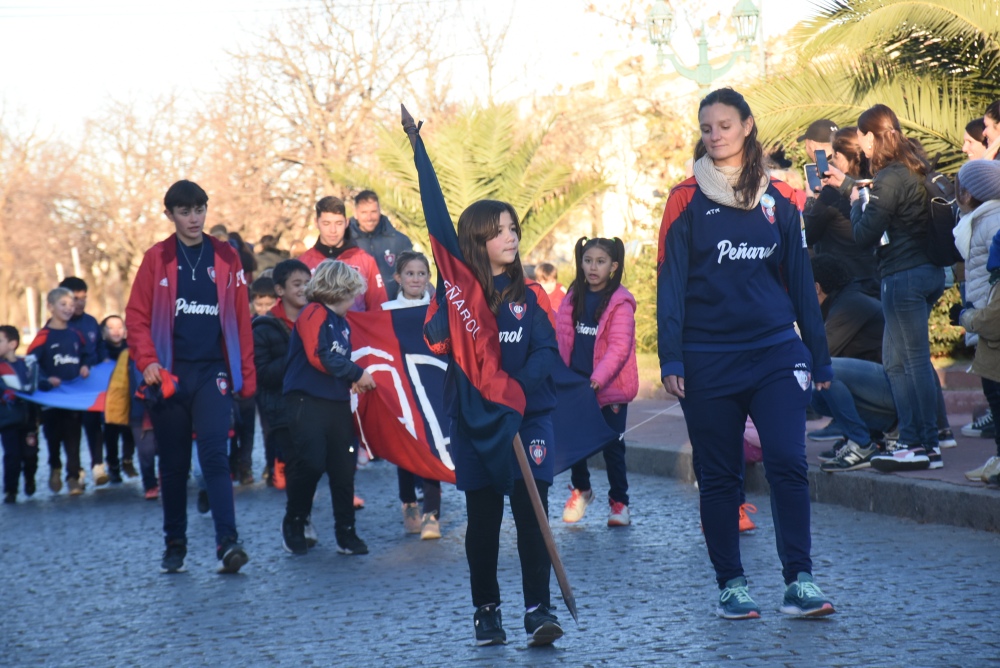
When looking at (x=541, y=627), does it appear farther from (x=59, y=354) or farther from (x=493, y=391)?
(x=59, y=354)

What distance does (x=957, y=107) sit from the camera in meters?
12.6

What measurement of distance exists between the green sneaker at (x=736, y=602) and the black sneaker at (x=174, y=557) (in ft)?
10.7

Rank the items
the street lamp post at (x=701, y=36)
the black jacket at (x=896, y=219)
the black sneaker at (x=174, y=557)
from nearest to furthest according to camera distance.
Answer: the black sneaker at (x=174, y=557) < the black jacket at (x=896, y=219) < the street lamp post at (x=701, y=36)

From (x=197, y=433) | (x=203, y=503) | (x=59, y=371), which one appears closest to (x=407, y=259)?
(x=197, y=433)

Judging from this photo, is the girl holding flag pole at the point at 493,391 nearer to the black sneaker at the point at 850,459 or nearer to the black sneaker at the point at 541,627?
the black sneaker at the point at 541,627

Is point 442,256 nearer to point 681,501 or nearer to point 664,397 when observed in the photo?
point 681,501

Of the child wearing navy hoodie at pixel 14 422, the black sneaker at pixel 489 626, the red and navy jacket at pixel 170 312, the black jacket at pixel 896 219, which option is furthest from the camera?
the child wearing navy hoodie at pixel 14 422

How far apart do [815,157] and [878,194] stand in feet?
4.16

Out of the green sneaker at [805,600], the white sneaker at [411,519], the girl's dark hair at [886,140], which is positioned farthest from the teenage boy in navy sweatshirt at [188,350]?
the girl's dark hair at [886,140]

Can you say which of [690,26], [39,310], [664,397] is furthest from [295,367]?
[39,310]

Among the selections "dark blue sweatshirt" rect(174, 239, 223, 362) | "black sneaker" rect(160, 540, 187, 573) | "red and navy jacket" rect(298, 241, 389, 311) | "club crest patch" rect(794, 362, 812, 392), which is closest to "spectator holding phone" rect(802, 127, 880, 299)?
"red and navy jacket" rect(298, 241, 389, 311)

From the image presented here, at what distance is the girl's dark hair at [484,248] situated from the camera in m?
5.24

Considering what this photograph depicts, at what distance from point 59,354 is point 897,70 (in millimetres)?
8284

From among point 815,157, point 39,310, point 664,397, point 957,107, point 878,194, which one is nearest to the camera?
point 878,194
